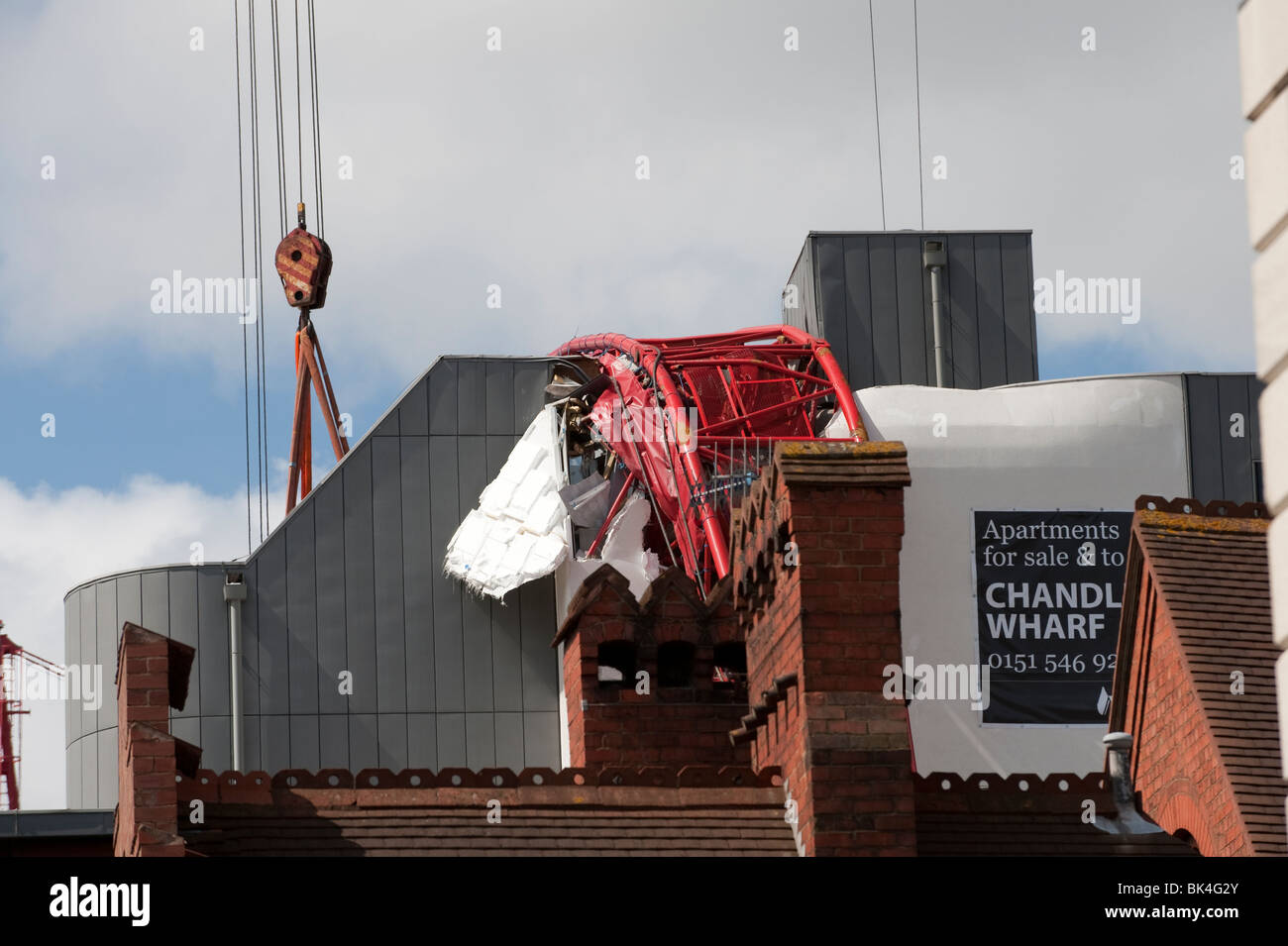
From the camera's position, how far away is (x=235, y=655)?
108ft

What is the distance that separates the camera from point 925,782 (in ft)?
56.2

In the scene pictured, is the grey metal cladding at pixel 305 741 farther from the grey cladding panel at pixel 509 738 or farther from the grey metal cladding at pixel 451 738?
the grey cladding panel at pixel 509 738

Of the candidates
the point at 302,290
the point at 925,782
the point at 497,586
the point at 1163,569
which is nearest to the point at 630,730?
the point at 925,782

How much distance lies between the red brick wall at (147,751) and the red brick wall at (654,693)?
432cm

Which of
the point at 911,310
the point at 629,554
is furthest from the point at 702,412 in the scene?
the point at 911,310

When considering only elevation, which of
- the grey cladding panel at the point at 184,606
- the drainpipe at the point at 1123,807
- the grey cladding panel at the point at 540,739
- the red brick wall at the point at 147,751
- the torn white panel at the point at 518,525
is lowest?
the grey cladding panel at the point at 540,739

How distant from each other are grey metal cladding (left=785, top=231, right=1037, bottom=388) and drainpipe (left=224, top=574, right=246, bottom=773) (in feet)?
34.8

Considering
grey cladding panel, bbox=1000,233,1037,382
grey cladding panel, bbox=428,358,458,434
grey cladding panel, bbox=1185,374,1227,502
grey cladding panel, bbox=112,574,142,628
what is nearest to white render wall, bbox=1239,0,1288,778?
grey cladding panel, bbox=428,358,458,434

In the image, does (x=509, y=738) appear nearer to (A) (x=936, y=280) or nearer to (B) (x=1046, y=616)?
(B) (x=1046, y=616)

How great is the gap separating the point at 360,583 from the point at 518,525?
8.62ft

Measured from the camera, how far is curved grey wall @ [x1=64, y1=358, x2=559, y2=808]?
32875 millimetres

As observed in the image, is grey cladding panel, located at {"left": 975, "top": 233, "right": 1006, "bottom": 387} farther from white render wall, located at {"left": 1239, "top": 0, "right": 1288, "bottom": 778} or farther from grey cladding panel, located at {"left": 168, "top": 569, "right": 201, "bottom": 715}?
white render wall, located at {"left": 1239, "top": 0, "right": 1288, "bottom": 778}

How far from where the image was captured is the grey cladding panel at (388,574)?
109 feet

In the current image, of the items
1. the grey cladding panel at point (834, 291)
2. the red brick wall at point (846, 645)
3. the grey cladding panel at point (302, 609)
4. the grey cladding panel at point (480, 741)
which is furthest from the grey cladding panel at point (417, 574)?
the red brick wall at point (846, 645)
